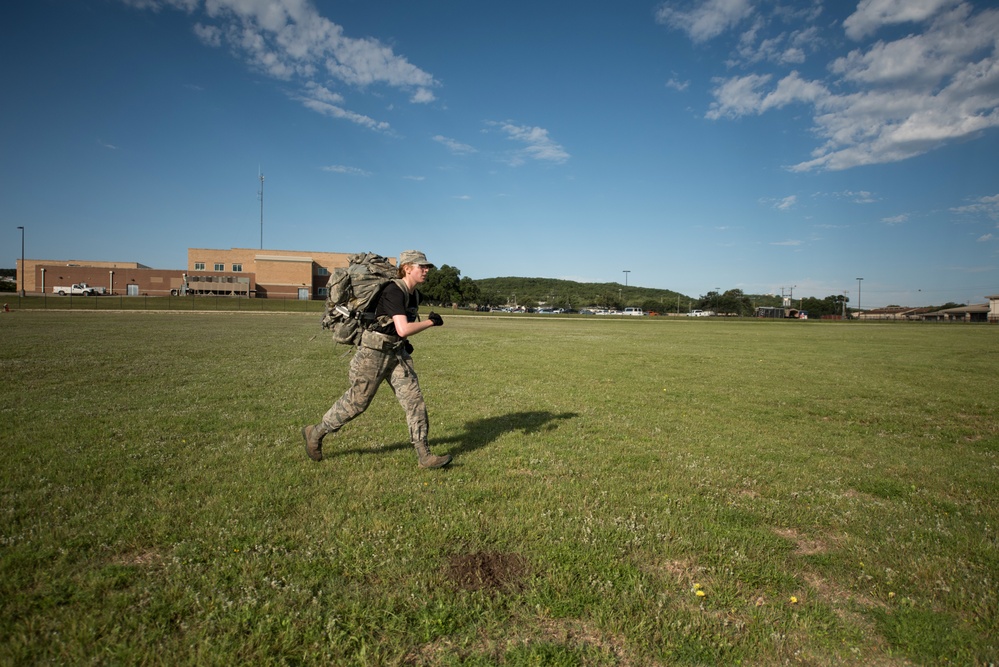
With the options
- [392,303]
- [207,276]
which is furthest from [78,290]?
[392,303]

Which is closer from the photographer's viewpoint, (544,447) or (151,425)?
(544,447)

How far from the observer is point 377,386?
616 cm

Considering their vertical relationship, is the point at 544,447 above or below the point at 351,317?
below

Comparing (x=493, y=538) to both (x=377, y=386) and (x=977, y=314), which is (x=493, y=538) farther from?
(x=977, y=314)

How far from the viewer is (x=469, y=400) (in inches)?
427

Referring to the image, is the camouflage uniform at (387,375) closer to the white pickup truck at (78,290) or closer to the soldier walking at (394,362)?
the soldier walking at (394,362)

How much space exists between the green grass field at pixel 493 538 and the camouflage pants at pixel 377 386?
0.60m

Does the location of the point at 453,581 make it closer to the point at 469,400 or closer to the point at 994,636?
the point at 994,636

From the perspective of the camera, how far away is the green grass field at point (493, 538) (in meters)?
3.14

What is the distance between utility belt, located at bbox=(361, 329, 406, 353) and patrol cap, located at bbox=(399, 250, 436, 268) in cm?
93

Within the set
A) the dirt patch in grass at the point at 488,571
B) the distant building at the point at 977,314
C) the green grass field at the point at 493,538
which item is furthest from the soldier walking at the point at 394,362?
the distant building at the point at 977,314

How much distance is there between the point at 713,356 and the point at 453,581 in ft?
68.3

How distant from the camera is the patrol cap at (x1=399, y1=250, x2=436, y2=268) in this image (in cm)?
611

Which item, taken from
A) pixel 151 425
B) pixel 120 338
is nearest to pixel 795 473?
pixel 151 425
